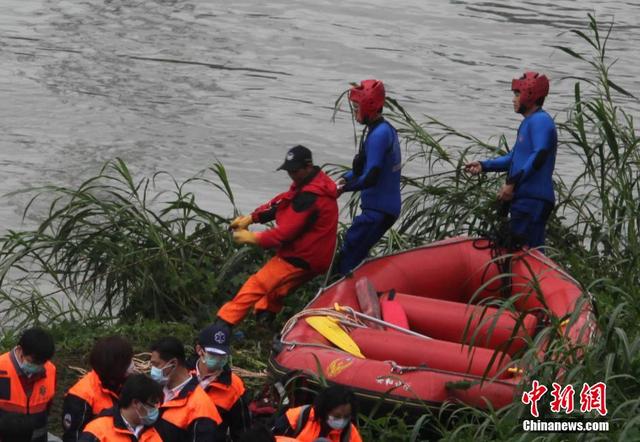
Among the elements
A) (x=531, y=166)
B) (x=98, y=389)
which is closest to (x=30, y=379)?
(x=98, y=389)

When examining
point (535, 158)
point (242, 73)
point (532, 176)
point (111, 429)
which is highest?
point (535, 158)

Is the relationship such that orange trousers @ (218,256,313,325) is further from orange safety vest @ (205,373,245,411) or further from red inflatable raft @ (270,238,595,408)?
orange safety vest @ (205,373,245,411)

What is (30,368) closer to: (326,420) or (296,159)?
(326,420)

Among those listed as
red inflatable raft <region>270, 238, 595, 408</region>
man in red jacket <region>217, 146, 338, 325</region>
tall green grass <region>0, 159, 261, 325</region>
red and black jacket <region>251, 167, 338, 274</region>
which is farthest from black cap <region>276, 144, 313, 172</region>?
tall green grass <region>0, 159, 261, 325</region>

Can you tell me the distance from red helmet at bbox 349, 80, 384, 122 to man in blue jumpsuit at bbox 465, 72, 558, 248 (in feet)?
3.04

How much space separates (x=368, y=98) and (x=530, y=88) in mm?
1133

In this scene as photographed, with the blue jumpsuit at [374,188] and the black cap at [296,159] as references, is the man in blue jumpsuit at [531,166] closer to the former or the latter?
the blue jumpsuit at [374,188]

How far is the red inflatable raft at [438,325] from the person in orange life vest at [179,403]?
1.30 meters

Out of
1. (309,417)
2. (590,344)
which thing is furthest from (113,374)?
(590,344)

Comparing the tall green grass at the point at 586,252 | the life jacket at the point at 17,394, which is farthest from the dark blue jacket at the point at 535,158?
the life jacket at the point at 17,394

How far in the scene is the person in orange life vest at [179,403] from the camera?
695 cm

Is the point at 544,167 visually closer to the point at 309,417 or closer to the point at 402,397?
the point at 402,397

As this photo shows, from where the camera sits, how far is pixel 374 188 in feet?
32.6

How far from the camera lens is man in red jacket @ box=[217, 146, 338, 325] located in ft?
30.9
